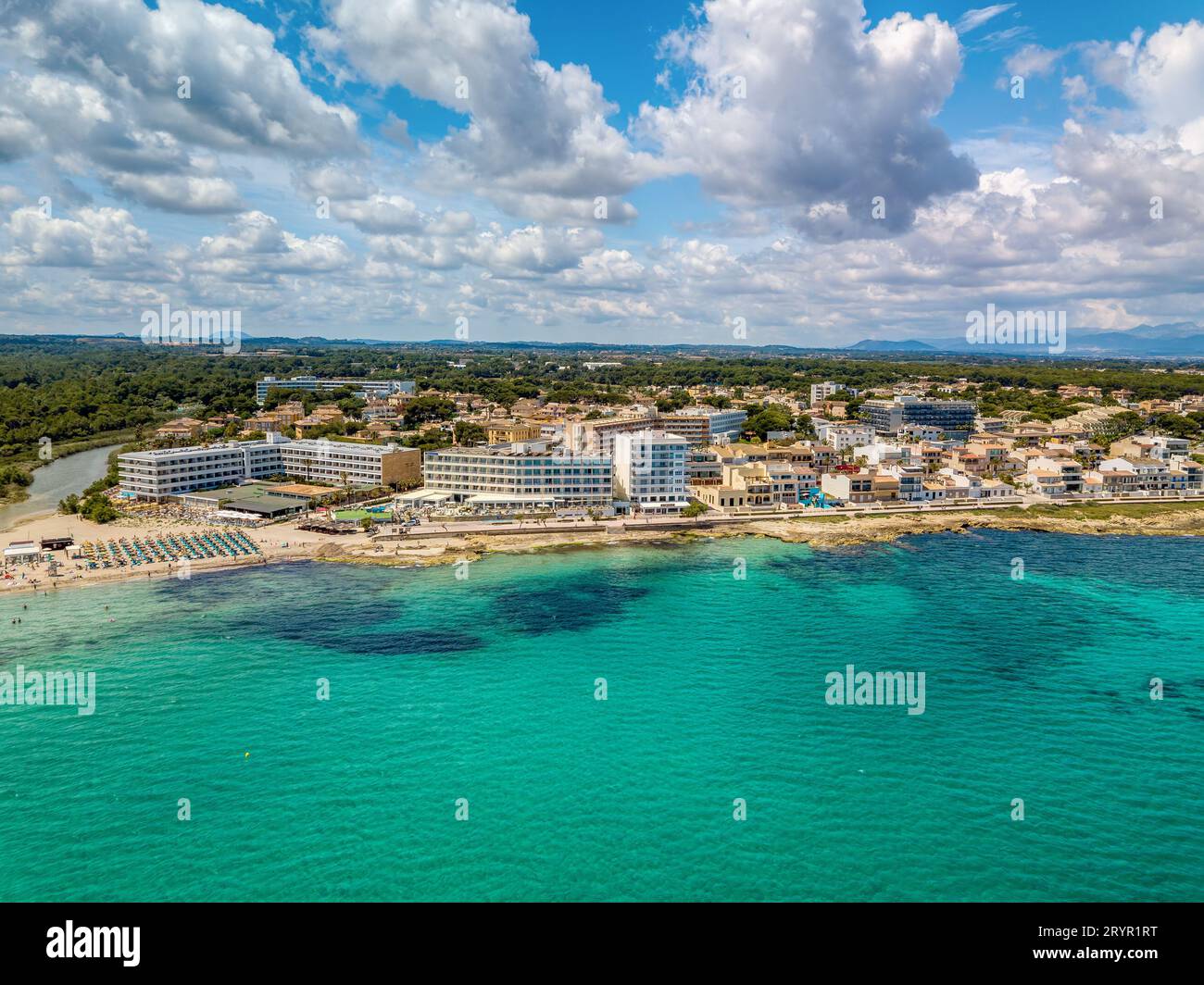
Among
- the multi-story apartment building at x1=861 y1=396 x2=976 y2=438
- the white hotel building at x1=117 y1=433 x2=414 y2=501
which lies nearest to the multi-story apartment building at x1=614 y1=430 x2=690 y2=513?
the white hotel building at x1=117 y1=433 x2=414 y2=501

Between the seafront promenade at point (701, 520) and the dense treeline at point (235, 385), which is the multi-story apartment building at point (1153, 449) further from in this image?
the dense treeline at point (235, 385)

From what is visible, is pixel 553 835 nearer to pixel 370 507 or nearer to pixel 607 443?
pixel 370 507

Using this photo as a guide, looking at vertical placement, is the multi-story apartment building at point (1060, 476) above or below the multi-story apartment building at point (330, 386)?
below

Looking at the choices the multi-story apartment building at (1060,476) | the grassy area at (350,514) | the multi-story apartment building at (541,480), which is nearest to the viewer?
the grassy area at (350,514)

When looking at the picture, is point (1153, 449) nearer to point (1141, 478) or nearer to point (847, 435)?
point (1141, 478)

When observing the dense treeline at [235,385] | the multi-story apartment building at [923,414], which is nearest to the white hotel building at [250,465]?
the dense treeline at [235,385]

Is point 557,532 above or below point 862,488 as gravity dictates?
below

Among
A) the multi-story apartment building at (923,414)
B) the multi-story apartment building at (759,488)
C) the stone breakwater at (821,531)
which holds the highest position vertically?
the multi-story apartment building at (923,414)

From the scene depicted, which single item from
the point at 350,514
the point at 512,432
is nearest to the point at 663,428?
the point at 512,432
